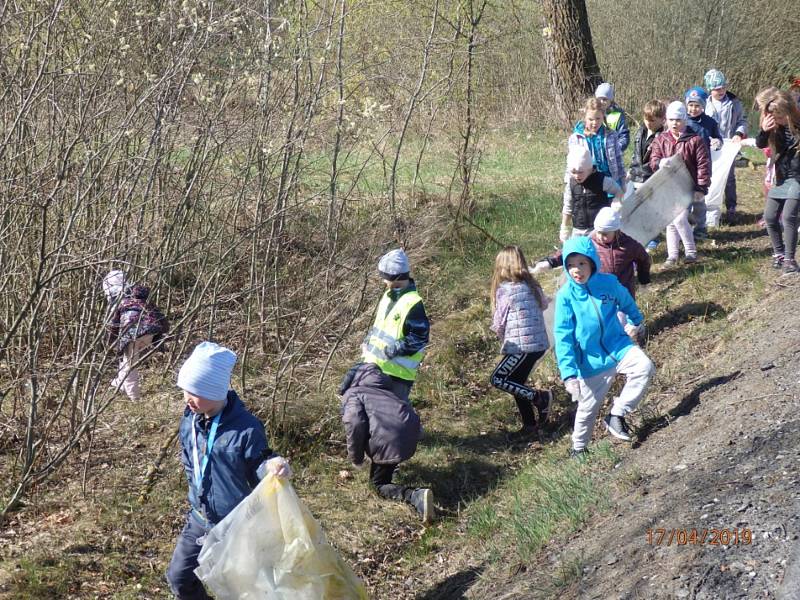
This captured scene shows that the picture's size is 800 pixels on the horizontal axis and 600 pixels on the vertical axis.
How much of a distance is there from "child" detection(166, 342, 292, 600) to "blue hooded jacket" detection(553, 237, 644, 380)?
217 centimetres

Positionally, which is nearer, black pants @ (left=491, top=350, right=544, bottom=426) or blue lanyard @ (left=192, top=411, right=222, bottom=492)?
blue lanyard @ (left=192, top=411, right=222, bottom=492)

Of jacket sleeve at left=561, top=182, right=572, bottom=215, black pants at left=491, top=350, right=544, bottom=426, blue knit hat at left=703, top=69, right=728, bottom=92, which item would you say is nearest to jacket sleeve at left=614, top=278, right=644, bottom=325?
black pants at left=491, top=350, right=544, bottom=426

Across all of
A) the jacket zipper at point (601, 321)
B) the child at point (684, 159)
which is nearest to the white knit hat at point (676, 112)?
the child at point (684, 159)

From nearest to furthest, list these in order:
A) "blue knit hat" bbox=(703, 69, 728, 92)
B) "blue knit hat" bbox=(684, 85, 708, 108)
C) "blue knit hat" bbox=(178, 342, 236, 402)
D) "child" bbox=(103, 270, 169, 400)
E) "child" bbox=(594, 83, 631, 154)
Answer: "blue knit hat" bbox=(178, 342, 236, 402), "child" bbox=(103, 270, 169, 400), "child" bbox=(594, 83, 631, 154), "blue knit hat" bbox=(684, 85, 708, 108), "blue knit hat" bbox=(703, 69, 728, 92)

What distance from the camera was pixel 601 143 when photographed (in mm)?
7938

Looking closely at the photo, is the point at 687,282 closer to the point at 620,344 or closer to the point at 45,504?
the point at 620,344

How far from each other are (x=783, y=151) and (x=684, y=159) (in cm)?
136

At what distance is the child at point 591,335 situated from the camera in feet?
18.3

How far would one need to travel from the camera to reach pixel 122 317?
5.96 metres

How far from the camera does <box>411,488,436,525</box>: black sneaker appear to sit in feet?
18.4

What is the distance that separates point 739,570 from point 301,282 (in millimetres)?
4469

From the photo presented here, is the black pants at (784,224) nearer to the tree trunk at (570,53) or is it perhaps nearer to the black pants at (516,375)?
the black pants at (516,375)

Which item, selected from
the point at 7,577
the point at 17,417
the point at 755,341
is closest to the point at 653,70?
the point at 755,341

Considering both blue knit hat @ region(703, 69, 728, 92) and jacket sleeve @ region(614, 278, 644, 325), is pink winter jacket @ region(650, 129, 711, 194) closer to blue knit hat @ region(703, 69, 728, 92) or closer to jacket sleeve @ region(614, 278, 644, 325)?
blue knit hat @ region(703, 69, 728, 92)
